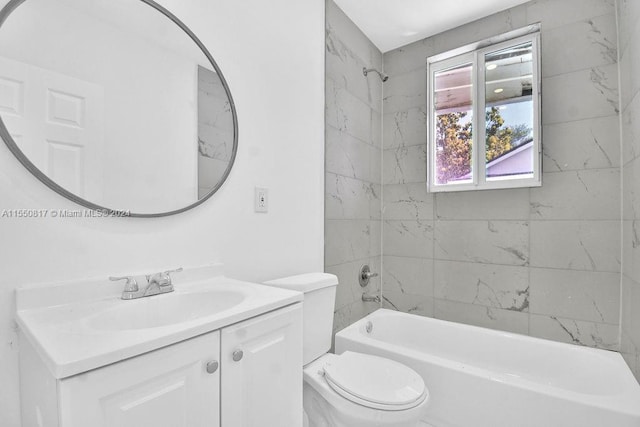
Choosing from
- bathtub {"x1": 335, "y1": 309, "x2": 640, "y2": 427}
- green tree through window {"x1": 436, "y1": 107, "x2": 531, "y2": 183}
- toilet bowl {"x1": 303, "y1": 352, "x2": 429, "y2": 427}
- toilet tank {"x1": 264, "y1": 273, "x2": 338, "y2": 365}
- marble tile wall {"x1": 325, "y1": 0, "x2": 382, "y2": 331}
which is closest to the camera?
toilet bowl {"x1": 303, "y1": 352, "x2": 429, "y2": 427}

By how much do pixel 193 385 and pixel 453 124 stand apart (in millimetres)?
2477

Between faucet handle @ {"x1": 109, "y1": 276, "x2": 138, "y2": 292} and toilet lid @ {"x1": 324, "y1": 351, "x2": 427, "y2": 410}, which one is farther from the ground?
faucet handle @ {"x1": 109, "y1": 276, "x2": 138, "y2": 292}

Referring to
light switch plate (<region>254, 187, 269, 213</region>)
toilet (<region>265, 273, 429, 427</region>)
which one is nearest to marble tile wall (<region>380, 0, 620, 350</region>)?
toilet (<region>265, 273, 429, 427</region>)

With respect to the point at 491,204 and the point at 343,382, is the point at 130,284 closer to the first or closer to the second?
the point at 343,382

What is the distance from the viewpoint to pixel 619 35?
1.83m

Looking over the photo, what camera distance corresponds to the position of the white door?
0.86 metres

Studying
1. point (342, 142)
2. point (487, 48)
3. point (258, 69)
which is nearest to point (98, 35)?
point (258, 69)

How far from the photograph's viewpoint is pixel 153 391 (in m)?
0.69

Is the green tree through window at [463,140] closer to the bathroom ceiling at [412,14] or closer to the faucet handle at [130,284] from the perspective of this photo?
the bathroom ceiling at [412,14]

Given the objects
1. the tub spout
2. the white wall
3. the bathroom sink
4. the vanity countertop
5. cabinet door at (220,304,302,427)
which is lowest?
the tub spout

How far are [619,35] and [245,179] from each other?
2360mm

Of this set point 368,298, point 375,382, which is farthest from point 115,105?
point 368,298

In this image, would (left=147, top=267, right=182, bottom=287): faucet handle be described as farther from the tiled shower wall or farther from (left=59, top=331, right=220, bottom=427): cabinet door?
the tiled shower wall

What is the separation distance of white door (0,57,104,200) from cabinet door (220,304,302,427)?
0.69 m
